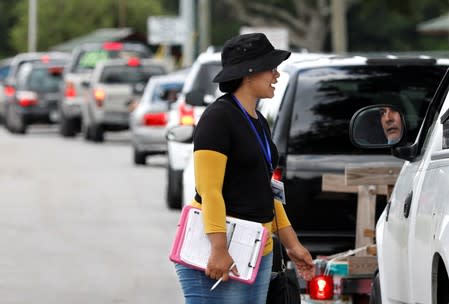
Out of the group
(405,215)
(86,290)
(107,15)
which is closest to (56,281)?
(86,290)

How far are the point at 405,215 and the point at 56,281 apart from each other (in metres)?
5.98

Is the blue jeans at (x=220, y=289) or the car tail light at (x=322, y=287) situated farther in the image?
the car tail light at (x=322, y=287)

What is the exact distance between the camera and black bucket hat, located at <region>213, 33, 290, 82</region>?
20.7 feet

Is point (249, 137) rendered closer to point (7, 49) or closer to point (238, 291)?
point (238, 291)

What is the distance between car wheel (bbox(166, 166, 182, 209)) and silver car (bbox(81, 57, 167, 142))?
14408 millimetres

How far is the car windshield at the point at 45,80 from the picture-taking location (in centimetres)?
4056

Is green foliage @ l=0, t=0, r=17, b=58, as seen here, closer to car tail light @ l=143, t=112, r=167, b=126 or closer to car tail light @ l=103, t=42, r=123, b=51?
car tail light @ l=103, t=42, r=123, b=51

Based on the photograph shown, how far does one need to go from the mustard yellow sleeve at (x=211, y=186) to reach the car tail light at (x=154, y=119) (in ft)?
68.5

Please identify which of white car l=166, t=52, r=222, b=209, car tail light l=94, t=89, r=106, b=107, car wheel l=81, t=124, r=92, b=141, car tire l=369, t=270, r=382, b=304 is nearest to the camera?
car tire l=369, t=270, r=382, b=304

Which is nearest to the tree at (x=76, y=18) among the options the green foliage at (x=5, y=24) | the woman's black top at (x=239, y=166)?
the green foliage at (x=5, y=24)

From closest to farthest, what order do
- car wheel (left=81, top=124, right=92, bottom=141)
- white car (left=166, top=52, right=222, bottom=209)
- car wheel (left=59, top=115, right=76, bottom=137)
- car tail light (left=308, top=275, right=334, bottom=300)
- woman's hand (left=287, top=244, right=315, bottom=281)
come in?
woman's hand (left=287, top=244, right=315, bottom=281)
car tail light (left=308, top=275, right=334, bottom=300)
white car (left=166, top=52, right=222, bottom=209)
car wheel (left=81, top=124, right=92, bottom=141)
car wheel (left=59, top=115, right=76, bottom=137)

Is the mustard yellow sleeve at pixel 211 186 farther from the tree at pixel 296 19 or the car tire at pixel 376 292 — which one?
the tree at pixel 296 19

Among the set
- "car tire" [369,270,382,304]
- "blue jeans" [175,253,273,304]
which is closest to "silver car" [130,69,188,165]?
"car tire" [369,270,382,304]

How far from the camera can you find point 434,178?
21.2ft
